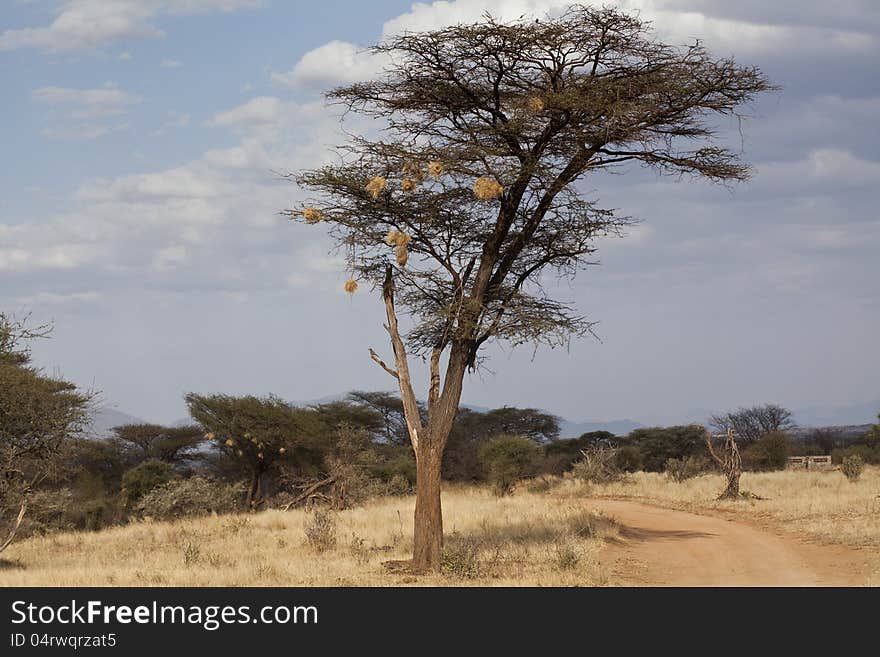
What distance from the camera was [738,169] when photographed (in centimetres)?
1419

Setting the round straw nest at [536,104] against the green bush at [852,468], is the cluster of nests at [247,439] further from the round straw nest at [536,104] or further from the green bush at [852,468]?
the round straw nest at [536,104]

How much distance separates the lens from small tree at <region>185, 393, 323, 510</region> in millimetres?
33469

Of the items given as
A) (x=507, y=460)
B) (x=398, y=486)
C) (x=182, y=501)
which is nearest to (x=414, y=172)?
(x=182, y=501)

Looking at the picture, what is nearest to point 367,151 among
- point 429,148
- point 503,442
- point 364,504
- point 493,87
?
point 429,148

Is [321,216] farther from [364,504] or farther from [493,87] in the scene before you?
[364,504]

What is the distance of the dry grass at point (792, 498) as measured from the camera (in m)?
17.5

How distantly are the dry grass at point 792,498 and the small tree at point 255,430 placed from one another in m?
9.42

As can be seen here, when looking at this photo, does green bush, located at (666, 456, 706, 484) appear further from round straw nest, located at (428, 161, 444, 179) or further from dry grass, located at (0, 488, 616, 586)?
round straw nest, located at (428, 161, 444, 179)

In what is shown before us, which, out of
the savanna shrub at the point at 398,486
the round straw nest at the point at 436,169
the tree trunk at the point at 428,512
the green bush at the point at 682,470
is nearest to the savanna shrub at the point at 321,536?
the tree trunk at the point at 428,512

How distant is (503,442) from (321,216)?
20.7 meters

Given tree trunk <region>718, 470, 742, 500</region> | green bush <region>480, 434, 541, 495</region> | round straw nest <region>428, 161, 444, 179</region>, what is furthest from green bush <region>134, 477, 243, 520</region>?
round straw nest <region>428, 161, 444, 179</region>

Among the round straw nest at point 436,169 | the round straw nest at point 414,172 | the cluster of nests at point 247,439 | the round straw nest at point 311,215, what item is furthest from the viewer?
the cluster of nests at point 247,439

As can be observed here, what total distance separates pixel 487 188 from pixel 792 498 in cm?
1441

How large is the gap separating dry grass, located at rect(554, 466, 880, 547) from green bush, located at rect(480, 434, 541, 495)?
1.86m
